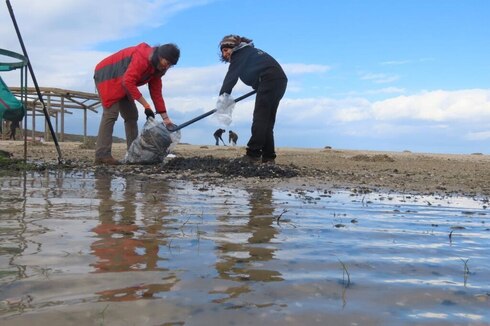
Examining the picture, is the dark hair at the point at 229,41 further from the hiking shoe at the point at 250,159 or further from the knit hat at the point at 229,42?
the hiking shoe at the point at 250,159

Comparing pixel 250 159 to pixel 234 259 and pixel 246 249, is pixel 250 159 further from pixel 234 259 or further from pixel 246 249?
pixel 234 259

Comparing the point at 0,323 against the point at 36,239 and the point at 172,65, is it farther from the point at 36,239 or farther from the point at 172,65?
the point at 172,65

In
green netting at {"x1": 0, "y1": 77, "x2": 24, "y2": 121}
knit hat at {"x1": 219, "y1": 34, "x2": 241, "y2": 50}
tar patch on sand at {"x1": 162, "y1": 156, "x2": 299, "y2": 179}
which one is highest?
knit hat at {"x1": 219, "y1": 34, "x2": 241, "y2": 50}

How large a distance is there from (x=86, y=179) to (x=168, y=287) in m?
3.77

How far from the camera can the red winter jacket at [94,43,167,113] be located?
22.0 ft

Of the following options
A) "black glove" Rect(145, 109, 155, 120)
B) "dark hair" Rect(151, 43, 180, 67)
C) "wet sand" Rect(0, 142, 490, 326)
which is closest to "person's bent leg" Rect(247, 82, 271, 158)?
"dark hair" Rect(151, 43, 180, 67)

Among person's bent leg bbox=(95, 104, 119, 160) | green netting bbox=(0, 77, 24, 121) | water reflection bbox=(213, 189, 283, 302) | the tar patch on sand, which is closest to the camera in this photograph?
water reflection bbox=(213, 189, 283, 302)

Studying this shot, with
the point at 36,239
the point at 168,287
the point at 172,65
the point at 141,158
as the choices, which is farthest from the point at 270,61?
the point at 168,287

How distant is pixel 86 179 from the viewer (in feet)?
16.7

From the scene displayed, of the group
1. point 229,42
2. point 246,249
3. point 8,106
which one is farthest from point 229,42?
point 246,249

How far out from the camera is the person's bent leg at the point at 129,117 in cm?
737

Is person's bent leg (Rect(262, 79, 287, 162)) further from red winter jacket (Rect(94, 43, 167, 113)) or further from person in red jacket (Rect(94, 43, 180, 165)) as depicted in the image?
red winter jacket (Rect(94, 43, 167, 113))

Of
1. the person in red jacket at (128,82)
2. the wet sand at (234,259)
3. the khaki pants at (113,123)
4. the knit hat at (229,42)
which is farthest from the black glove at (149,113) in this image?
the wet sand at (234,259)

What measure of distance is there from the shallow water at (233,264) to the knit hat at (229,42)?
149 inches
